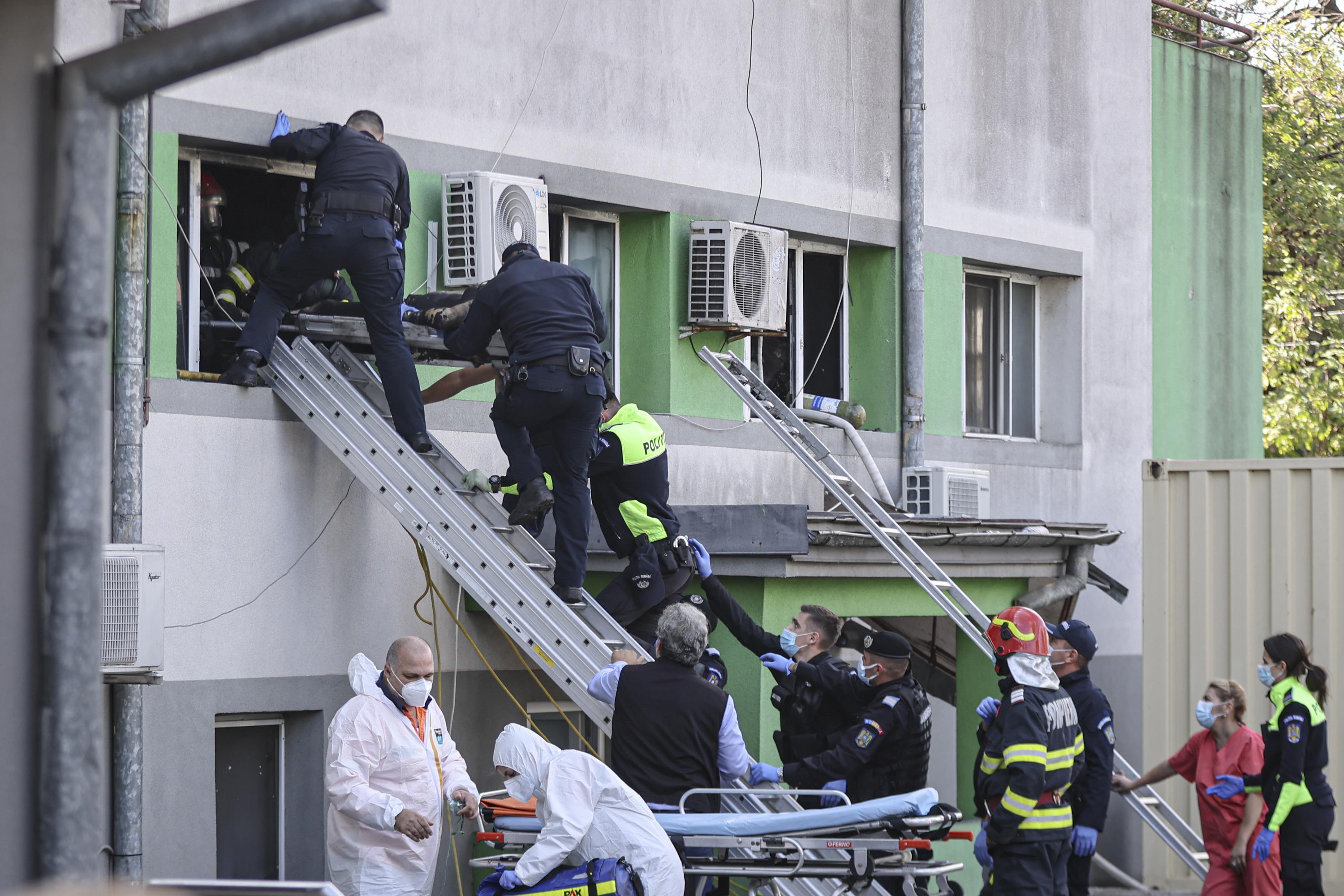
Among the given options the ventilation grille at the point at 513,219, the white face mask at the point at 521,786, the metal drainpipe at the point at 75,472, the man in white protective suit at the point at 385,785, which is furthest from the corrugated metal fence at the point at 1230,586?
the metal drainpipe at the point at 75,472

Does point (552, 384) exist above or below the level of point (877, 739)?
above

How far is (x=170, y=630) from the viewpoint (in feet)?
28.8

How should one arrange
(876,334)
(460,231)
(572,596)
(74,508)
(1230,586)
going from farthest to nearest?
(876,334) → (1230,586) → (460,231) → (572,596) → (74,508)

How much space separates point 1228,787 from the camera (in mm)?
9672

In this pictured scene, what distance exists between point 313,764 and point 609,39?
490cm

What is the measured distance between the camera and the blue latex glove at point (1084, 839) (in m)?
9.43

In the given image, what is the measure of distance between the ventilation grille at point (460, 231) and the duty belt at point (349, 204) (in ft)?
3.60

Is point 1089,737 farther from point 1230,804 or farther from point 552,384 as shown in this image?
point 552,384

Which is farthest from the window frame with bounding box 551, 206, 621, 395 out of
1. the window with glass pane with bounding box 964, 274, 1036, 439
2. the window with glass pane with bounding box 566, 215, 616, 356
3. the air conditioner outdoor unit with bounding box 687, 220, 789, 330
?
the window with glass pane with bounding box 964, 274, 1036, 439

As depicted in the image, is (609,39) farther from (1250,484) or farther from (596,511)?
(1250,484)

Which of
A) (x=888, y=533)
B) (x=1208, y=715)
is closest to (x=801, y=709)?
(x=888, y=533)

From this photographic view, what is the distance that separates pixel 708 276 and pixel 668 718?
175 inches

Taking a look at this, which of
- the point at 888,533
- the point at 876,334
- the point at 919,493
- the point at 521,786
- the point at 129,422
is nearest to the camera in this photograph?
the point at 521,786

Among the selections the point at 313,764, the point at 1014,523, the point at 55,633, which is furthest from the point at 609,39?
the point at 55,633
